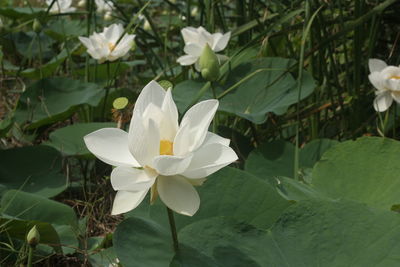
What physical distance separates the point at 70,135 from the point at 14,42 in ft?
4.80

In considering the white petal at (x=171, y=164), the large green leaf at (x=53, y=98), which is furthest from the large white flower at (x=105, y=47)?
the white petal at (x=171, y=164)

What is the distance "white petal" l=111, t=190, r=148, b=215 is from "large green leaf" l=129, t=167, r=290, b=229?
0.81 feet

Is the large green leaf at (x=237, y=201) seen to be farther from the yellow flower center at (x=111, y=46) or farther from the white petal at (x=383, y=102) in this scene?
the yellow flower center at (x=111, y=46)

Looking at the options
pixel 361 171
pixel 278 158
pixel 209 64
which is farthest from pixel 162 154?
pixel 278 158

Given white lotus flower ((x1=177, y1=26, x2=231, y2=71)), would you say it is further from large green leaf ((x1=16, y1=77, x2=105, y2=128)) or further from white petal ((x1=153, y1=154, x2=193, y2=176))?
white petal ((x1=153, y1=154, x2=193, y2=176))

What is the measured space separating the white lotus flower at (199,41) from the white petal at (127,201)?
89cm

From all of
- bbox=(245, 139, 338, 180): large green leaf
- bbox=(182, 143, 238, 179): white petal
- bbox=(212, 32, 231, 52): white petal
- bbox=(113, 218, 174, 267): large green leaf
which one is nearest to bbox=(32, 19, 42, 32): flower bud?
bbox=(212, 32, 231, 52): white petal

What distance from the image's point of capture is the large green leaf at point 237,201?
1.05 metres

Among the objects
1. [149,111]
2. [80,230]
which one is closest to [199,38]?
[80,230]

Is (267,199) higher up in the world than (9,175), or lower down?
higher up

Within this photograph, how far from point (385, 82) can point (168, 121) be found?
32.7 inches

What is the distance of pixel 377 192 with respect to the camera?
122 cm

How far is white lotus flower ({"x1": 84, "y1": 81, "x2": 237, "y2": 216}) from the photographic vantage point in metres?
0.77

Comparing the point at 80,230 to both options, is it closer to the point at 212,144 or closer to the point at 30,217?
the point at 30,217
